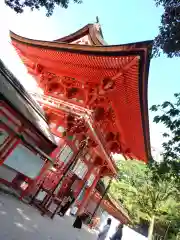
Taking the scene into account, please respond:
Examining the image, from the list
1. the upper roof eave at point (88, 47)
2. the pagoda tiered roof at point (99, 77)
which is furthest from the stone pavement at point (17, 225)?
the upper roof eave at point (88, 47)

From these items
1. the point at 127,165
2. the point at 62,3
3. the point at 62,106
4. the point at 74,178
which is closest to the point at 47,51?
the point at 62,106

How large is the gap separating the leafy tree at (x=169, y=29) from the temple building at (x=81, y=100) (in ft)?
2.03

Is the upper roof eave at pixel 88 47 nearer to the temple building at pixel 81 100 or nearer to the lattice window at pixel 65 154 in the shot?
the temple building at pixel 81 100

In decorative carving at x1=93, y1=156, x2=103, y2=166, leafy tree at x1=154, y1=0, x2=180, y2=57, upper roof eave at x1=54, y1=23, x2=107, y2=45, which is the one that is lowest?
decorative carving at x1=93, y1=156, x2=103, y2=166

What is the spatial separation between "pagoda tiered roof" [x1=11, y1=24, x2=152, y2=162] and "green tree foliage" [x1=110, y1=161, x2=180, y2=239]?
8109 millimetres

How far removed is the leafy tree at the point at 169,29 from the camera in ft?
20.0

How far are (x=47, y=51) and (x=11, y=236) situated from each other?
7.64 m

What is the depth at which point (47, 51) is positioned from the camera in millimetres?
10203

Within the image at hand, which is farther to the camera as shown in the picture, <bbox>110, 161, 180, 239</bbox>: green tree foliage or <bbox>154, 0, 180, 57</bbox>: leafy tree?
<bbox>110, 161, 180, 239</bbox>: green tree foliage

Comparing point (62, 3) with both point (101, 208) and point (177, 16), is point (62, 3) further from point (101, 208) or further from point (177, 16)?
point (101, 208)

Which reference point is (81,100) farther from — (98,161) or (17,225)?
(17,225)

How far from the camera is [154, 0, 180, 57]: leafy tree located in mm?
6094

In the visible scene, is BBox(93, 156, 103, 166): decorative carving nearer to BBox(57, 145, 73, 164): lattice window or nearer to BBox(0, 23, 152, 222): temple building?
BBox(0, 23, 152, 222): temple building

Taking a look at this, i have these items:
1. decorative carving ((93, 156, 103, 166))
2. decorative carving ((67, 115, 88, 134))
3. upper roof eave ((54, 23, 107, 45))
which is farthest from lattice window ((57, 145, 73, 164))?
upper roof eave ((54, 23, 107, 45))
